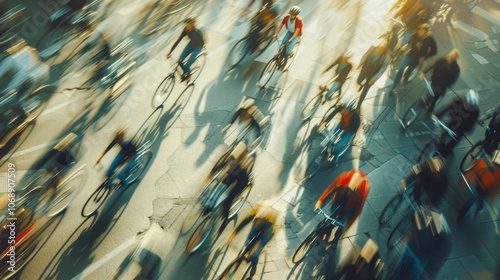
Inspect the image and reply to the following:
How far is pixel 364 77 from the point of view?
1021cm

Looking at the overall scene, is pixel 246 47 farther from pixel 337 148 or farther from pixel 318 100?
pixel 337 148

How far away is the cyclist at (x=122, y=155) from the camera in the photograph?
7082 mm

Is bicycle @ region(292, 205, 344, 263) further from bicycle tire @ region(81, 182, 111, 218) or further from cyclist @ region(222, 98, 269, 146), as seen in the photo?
bicycle tire @ region(81, 182, 111, 218)

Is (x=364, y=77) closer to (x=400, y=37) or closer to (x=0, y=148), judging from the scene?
(x=400, y=37)

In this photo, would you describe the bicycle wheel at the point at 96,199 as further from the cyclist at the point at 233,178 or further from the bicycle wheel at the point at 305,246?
the bicycle wheel at the point at 305,246

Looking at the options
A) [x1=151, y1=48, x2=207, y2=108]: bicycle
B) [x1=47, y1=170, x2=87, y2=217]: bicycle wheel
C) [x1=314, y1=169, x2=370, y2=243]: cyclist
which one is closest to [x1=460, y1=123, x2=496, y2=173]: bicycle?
[x1=314, y1=169, x2=370, y2=243]: cyclist

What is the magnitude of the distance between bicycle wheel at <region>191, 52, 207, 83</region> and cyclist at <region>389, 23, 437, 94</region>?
18.0ft

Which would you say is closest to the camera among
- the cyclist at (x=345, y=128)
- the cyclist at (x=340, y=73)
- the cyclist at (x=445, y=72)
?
the cyclist at (x=345, y=128)

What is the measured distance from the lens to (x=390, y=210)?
7.84 metres

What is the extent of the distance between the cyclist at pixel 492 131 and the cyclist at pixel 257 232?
18.9 ft

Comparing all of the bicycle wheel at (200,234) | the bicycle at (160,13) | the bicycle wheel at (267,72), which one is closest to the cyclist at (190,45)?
the bicycle wheel at (267,72)

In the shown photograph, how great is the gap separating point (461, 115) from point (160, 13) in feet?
31.3

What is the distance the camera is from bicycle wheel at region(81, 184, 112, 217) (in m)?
7.32

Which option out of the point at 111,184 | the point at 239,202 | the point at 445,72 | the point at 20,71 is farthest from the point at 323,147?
the point at 20,71
